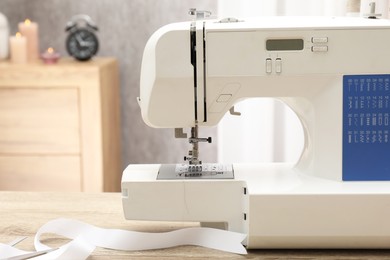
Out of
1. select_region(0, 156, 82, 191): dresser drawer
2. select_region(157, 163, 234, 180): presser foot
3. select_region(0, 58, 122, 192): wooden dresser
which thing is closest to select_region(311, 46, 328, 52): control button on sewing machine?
select_region(157, 163, 234, 180): presser foot

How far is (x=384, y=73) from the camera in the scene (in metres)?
1.53

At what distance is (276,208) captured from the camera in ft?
4.74

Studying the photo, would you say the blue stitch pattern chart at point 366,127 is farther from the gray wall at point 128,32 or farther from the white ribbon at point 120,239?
the gray wall at point 128,32

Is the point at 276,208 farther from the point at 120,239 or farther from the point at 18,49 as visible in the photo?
the point at 18,49

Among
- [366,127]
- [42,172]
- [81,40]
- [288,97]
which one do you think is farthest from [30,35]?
[366,127]

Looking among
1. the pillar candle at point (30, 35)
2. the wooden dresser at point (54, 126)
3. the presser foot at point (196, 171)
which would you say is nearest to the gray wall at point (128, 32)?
the pillar candle at point (30, 35)

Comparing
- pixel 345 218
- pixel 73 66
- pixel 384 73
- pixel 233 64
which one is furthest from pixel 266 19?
pixel 73 66

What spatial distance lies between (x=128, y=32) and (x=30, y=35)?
546mm

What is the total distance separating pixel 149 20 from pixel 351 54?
2.45 m

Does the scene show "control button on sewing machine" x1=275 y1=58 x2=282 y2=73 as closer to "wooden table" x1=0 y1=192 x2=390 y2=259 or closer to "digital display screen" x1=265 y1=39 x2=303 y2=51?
"digital display screen" x1=265 y1=39 x2=303 y2=51

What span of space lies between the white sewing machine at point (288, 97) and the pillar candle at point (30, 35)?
221cm

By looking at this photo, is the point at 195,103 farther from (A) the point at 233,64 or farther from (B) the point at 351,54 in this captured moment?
(B) the point at 351,54

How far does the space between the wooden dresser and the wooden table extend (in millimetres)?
1494

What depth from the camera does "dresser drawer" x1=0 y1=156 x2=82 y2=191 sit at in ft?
11.2
